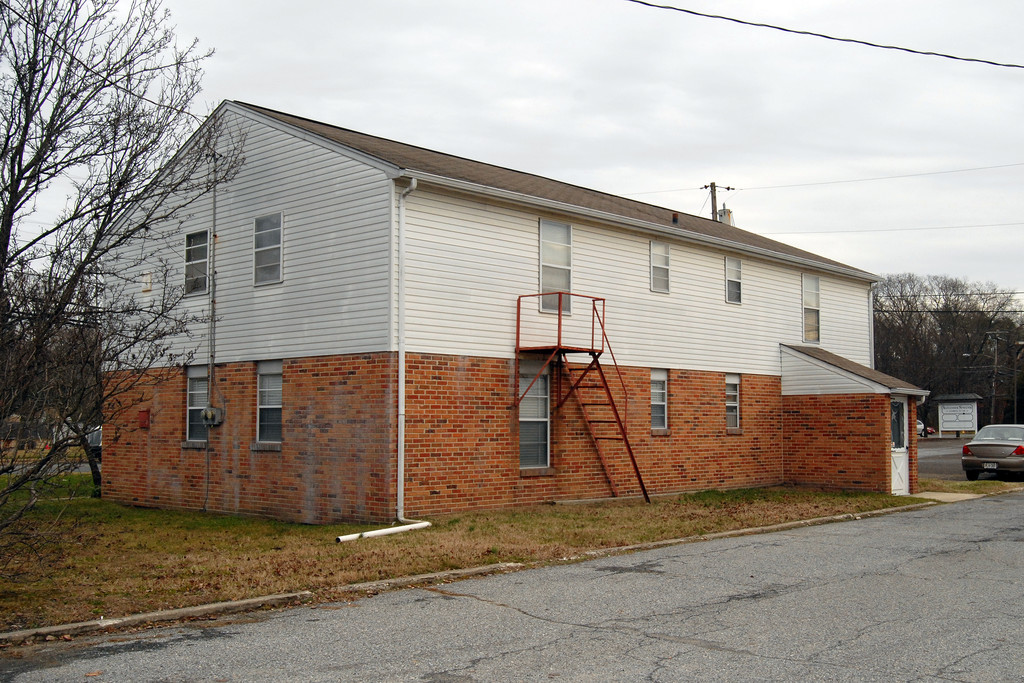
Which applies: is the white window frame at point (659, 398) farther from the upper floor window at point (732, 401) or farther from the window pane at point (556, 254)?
the window pane at point (556, 254)

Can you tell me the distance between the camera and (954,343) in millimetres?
79312

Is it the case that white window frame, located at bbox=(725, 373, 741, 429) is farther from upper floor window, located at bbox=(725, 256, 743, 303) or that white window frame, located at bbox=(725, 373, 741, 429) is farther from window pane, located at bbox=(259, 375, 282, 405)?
window pane, located at bbox=(259, 375, 282, 405)

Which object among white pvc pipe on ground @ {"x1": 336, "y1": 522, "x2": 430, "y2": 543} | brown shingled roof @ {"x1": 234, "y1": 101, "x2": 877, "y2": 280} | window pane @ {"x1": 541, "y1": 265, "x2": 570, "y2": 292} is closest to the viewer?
white pvc pipe on ground @ {"x1": 336, "y1": 522, "x2": 430, "y2": 543}

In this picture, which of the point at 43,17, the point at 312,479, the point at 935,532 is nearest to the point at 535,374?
the point at 312,479

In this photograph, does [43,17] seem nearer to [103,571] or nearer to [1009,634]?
[103,571]

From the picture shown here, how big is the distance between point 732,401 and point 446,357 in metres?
9.08

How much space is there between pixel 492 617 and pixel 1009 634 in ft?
14.1

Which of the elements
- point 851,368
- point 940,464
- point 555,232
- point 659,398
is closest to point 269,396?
point 555,232

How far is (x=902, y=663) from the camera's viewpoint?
686 centimetres

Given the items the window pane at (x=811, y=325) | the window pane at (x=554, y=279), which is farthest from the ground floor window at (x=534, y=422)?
the window pane at (x=811, y=325)

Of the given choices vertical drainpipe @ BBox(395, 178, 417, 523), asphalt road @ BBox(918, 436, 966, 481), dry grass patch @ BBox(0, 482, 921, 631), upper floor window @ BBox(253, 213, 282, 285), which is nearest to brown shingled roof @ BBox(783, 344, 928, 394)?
dry grass patch @ BBox(0, 482, 921, 631)

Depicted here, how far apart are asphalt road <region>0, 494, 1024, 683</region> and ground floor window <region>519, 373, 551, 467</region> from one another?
5.71m

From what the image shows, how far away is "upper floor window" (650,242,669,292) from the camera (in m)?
20.3

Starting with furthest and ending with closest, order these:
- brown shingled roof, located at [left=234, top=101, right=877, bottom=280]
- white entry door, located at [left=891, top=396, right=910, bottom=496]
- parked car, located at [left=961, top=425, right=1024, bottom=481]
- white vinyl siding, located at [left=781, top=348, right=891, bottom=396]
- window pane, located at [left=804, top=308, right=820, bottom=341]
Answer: parked car, located at [left=961, top=425, right=1024, bottom=481], window pane, located at [left=804, top=308, right=820, bottom=341], white vinyl siding, located at [left=781, top=348, right=891, bottom=396], white entry door, located at [left=891, top=396, right=910, bottom=496], brown shingled roof, located at [left=234, top=101, right=877, bottom=280]
